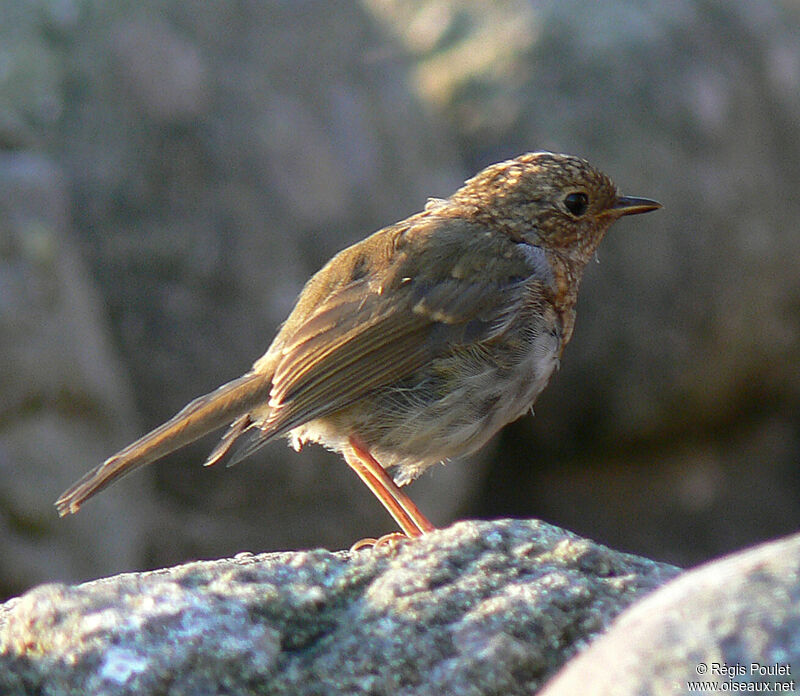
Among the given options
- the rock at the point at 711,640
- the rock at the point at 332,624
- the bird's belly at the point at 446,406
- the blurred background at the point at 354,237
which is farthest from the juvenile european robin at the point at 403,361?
the blurred background at the point at 354,237

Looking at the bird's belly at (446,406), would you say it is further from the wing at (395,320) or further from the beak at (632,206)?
the beak at (632,206)

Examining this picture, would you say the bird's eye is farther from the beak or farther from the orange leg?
the orange leg

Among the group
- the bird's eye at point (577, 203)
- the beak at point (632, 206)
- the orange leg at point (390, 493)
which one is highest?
the bird's eye at point (577, 203)

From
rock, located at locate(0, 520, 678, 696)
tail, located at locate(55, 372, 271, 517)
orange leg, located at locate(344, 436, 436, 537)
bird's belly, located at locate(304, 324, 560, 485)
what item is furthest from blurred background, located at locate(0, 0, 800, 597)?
rock, located at locate(0, 520, 678, 696)

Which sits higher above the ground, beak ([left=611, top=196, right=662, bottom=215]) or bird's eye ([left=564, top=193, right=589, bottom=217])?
bird's eye ([left=564, top=193, right=589, bottom=217])

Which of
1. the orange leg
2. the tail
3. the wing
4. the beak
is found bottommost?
the orange leg

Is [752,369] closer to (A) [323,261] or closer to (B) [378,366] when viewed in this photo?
(A) [323,261]

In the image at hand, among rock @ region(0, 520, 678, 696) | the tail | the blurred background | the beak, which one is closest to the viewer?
rock @ region(0, 520, 678, 696)
